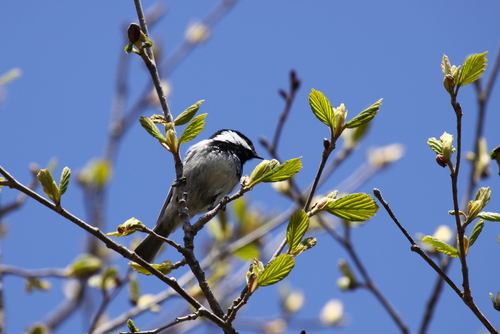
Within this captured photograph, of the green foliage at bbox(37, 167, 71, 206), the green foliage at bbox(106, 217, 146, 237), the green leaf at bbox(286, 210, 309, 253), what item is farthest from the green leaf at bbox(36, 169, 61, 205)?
the green leaf at bbox(286, 210, 309, 253)

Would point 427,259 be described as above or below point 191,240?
below

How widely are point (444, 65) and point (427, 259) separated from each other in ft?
1.93

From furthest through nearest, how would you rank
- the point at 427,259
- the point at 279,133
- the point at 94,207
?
the point at 94,207
the point at 279,133
the point at 427,259

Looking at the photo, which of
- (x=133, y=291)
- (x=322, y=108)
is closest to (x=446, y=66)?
(x=322, y=108)

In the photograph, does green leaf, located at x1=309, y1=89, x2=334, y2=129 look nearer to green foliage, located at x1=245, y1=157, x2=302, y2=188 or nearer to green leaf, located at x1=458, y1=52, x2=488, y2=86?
green foliage, located at x1=245, y1=157, x2=302, y2=188

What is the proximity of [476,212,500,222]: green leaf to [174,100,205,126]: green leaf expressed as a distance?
104cm

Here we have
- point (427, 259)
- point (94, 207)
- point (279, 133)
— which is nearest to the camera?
point (427, 259)

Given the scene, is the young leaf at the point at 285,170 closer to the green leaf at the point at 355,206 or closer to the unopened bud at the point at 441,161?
the green leaf at the point at 355,206

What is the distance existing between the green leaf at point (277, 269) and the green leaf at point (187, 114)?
0.65m

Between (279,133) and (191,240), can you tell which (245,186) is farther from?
(279,133)

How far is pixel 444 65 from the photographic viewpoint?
1531 millimetres

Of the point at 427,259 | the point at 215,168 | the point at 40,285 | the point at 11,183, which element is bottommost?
the point at 427,259

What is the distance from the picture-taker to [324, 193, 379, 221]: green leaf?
5.71 feet

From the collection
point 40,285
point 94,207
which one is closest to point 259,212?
point 94,207
